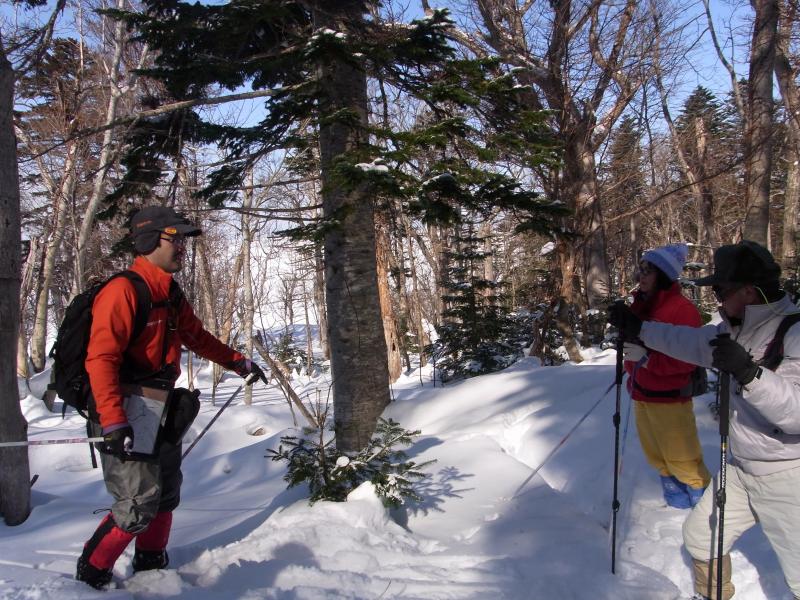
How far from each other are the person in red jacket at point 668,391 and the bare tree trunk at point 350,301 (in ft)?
8.48

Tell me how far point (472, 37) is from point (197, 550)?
11.6m

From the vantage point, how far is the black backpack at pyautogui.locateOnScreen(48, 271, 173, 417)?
278 cm

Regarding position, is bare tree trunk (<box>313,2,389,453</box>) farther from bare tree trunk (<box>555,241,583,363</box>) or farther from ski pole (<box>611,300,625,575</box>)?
bare tree trunk (<box>555,241,583,363</box>)

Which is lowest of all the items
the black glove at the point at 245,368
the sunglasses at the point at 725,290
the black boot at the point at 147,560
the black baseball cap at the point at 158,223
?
the black boot at the point at 147,560

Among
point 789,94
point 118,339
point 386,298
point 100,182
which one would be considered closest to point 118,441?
point 118,339

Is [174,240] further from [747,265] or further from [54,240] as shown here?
[54,240]

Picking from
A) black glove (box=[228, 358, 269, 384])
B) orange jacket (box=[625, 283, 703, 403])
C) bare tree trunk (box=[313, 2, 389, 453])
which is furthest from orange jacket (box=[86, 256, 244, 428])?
orange jacket (box=[625, 283, 703, 403])

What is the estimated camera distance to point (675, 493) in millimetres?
3840

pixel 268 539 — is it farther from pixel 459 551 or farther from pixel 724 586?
pixel 724 586

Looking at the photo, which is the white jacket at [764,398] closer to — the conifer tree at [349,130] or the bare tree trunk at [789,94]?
the conifer tree at [349,130]

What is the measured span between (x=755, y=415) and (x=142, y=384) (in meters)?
3.11

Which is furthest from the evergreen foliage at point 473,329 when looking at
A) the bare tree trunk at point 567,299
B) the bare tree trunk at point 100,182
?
the bare tree trunk at point 100,182

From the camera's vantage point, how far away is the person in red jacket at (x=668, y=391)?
145 inches

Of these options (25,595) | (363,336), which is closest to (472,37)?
(363,336)
